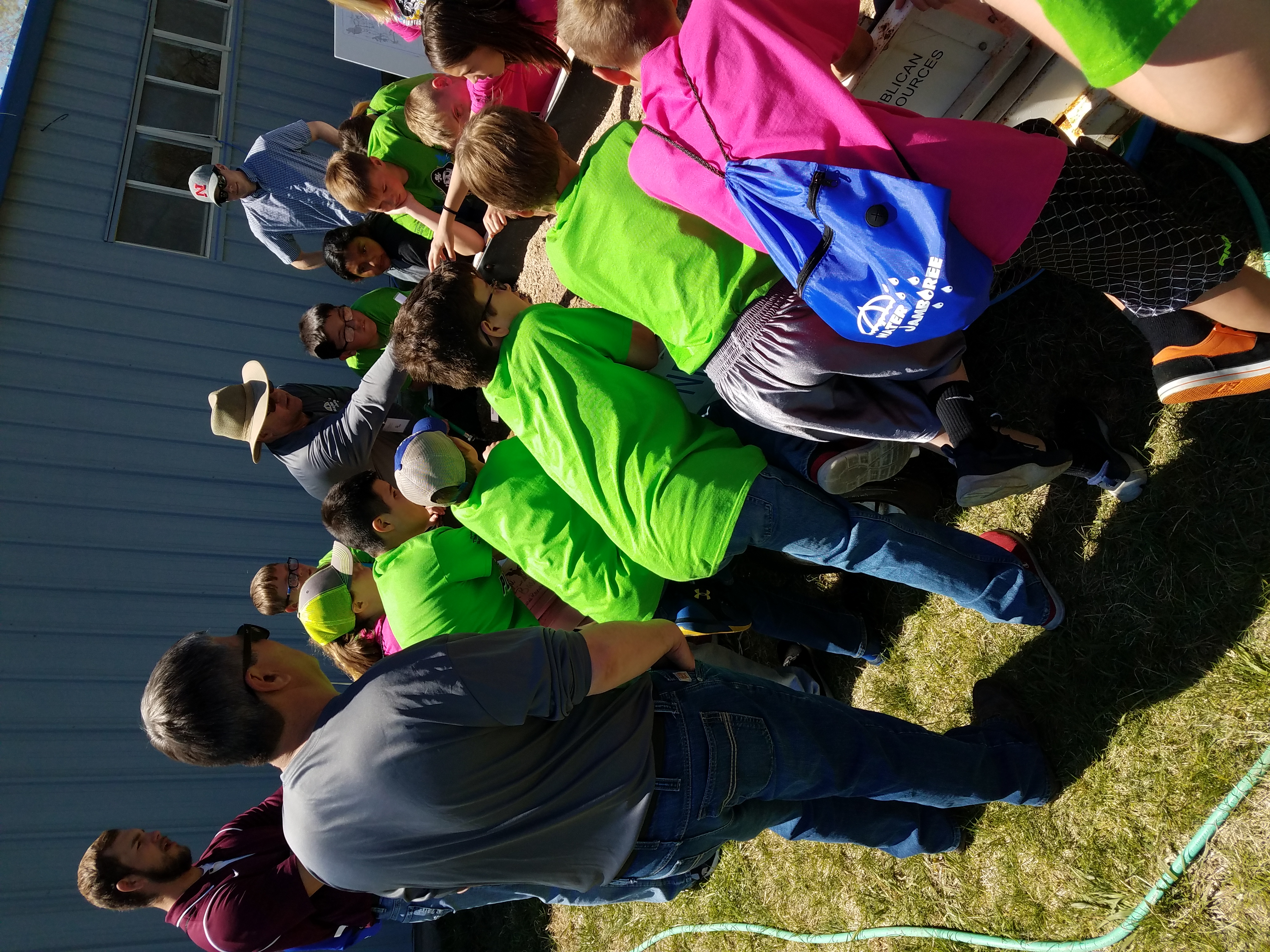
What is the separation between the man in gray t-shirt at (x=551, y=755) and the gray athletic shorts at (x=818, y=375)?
0.67 metres

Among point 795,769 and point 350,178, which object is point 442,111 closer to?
point 350,178

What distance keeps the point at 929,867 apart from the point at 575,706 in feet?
5.44

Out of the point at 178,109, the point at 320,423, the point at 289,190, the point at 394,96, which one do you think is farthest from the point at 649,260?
the point at 178,109

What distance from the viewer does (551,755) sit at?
1911 millimetres

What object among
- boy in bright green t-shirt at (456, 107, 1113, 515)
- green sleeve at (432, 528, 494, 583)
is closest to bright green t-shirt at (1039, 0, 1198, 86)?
boy in bright green t-shirt at (456, 107, 1113, 515)

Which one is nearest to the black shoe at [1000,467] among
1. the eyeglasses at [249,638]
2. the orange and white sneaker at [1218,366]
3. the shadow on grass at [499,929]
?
the orange and white sneaker at [1218,366]

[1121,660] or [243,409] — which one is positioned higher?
[1121,660]

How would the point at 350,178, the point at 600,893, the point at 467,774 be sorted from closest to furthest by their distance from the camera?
the point at 467,774, the point at 600,893, the point at 350,178

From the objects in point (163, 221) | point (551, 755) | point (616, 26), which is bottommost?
point (163, 221)

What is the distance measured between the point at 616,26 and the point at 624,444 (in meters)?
1.08

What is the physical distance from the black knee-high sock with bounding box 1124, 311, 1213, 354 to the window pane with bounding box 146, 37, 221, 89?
6.79 meters

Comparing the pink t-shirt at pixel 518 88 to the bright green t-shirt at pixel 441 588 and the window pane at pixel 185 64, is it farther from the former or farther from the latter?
the window pane at pixel 185 64

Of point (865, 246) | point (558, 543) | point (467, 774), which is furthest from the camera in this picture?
point (558, 543)

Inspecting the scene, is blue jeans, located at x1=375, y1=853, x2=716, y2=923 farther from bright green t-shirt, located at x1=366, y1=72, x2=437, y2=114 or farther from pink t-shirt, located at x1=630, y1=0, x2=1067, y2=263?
bright green t-shirt, located at x1=366, y1=72, x2=437, y2=114
